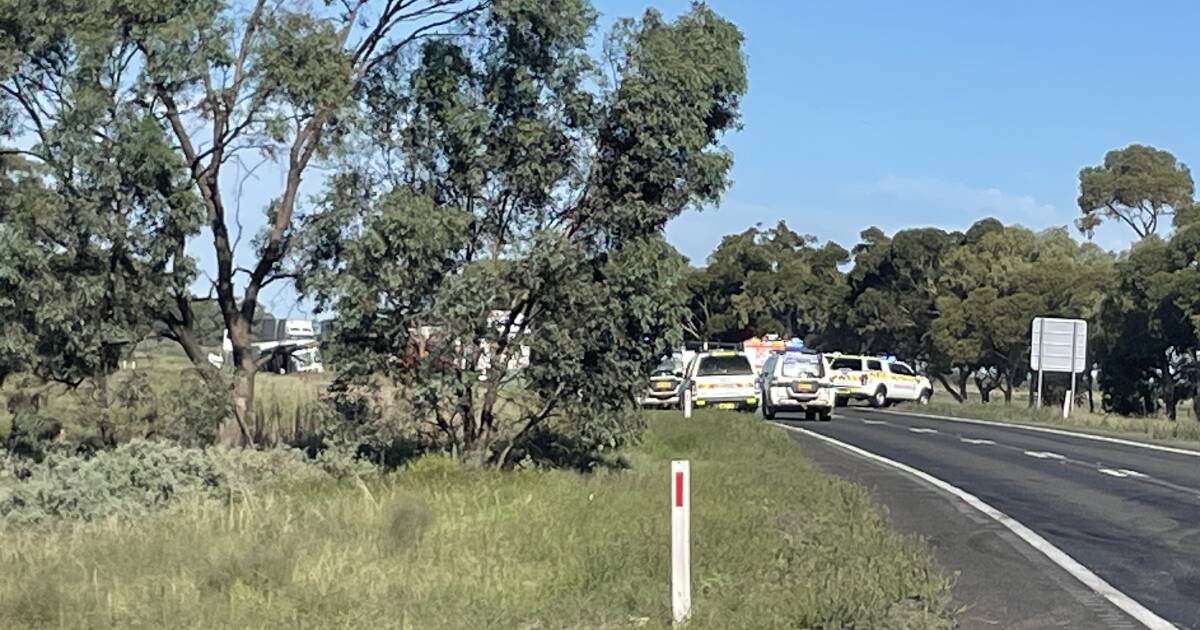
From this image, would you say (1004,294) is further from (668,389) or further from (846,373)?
(668,389)

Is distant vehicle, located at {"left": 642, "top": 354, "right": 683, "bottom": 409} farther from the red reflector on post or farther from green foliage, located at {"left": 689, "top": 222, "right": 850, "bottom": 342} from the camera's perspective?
green foliage, located at {"left": 689, "top": 222, "right": 850, "bottom": 342}

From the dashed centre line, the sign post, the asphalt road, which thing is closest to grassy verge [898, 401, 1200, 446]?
the sign post

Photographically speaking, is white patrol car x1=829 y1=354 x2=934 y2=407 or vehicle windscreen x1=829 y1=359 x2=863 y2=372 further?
white patrol car x1=829 y1=354 x2=934 y2=407

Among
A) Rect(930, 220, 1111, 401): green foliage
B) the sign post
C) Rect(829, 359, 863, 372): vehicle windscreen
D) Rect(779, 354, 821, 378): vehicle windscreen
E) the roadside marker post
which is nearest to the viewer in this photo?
the roadside marker post

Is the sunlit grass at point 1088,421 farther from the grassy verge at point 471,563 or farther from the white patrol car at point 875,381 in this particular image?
the grassy verge at point 471,563

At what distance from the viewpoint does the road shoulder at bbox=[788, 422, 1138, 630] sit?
10141 millimetres

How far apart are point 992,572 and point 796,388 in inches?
1169

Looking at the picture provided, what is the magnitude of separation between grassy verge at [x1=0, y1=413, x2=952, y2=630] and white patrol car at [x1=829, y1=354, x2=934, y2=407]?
39.4 meters

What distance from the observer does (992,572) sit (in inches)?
482

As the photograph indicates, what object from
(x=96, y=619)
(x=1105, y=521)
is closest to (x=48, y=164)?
(x=96, y=619)

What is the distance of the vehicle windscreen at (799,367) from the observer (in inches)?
1672

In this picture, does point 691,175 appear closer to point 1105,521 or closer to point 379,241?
point 379,241

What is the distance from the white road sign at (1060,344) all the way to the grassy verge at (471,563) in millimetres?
30582

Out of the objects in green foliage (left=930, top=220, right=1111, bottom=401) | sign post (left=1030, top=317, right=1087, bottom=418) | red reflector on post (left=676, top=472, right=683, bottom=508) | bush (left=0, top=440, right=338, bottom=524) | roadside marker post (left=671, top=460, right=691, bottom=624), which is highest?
green foliage (left=930, top=220, right=1111, bottom=401)
